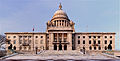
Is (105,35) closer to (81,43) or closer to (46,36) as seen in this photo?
(81,43)

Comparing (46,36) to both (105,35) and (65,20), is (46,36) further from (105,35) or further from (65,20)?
(105,35)

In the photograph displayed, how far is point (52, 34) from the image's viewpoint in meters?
62.8

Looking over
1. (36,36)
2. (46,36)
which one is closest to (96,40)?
(46,36)

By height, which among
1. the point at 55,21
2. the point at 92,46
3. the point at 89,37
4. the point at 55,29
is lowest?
the point at 92,46

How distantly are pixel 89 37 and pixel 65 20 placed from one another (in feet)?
64.7

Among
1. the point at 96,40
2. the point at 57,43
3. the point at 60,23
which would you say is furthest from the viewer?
the point at 60,23

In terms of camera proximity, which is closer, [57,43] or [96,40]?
[57,43]

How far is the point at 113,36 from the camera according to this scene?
66.8 metres

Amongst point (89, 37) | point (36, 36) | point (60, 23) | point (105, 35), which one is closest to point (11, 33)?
point (36, 36)

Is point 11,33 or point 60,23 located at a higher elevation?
point 60,23

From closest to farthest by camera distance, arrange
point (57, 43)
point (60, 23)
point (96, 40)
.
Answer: point (57, 43) → point (96, 40) → point (60, 23)

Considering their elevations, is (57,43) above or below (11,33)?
below

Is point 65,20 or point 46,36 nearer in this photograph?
point 46,36

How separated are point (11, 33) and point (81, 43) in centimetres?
3966
